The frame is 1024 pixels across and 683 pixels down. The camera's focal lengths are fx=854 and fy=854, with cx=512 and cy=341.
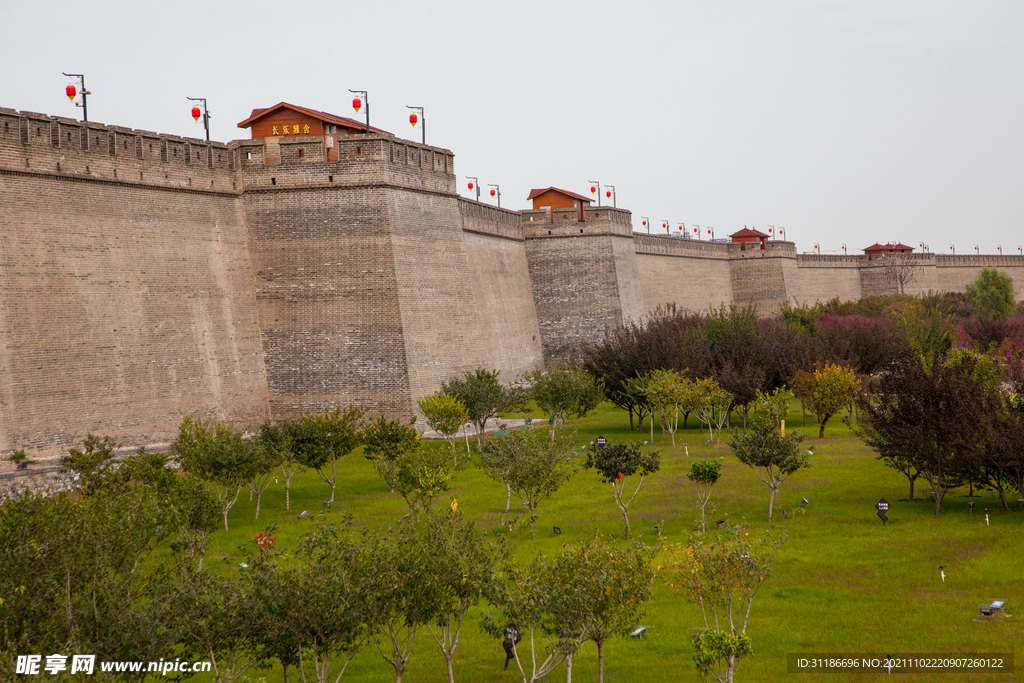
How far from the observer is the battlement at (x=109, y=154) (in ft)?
51.2

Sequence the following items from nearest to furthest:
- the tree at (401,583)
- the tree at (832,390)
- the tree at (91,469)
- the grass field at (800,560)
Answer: the tree at (401,583) → the grass field at (800,560) → the tree at (91,469) → the tree at (832,390)

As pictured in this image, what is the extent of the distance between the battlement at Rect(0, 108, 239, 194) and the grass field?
7.12 m

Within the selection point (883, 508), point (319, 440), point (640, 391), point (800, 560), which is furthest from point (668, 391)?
point (800, 560)

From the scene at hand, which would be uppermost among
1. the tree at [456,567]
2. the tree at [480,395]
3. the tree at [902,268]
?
the tree at [902,268]

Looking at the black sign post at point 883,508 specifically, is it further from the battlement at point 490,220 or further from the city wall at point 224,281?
the battlement at point 490,220

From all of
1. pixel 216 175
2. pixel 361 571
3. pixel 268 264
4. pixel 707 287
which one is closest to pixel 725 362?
pixel 268 264

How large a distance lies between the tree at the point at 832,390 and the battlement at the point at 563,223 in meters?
12.7

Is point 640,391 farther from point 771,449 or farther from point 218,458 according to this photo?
point 218,458

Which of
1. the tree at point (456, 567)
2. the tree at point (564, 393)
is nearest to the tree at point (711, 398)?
the tree at point (564, 393)

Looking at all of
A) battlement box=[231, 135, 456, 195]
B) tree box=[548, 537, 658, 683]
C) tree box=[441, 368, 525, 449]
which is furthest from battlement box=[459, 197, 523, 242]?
tree box=[548, 537, 658, 683]

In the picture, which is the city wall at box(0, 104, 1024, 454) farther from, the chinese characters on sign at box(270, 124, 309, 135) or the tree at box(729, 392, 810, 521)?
the tree at box(729, 392, 810, 521)

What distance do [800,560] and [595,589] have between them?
499 centimetres

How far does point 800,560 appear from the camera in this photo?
1096 centimetres

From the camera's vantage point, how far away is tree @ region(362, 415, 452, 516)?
12.4 meters
